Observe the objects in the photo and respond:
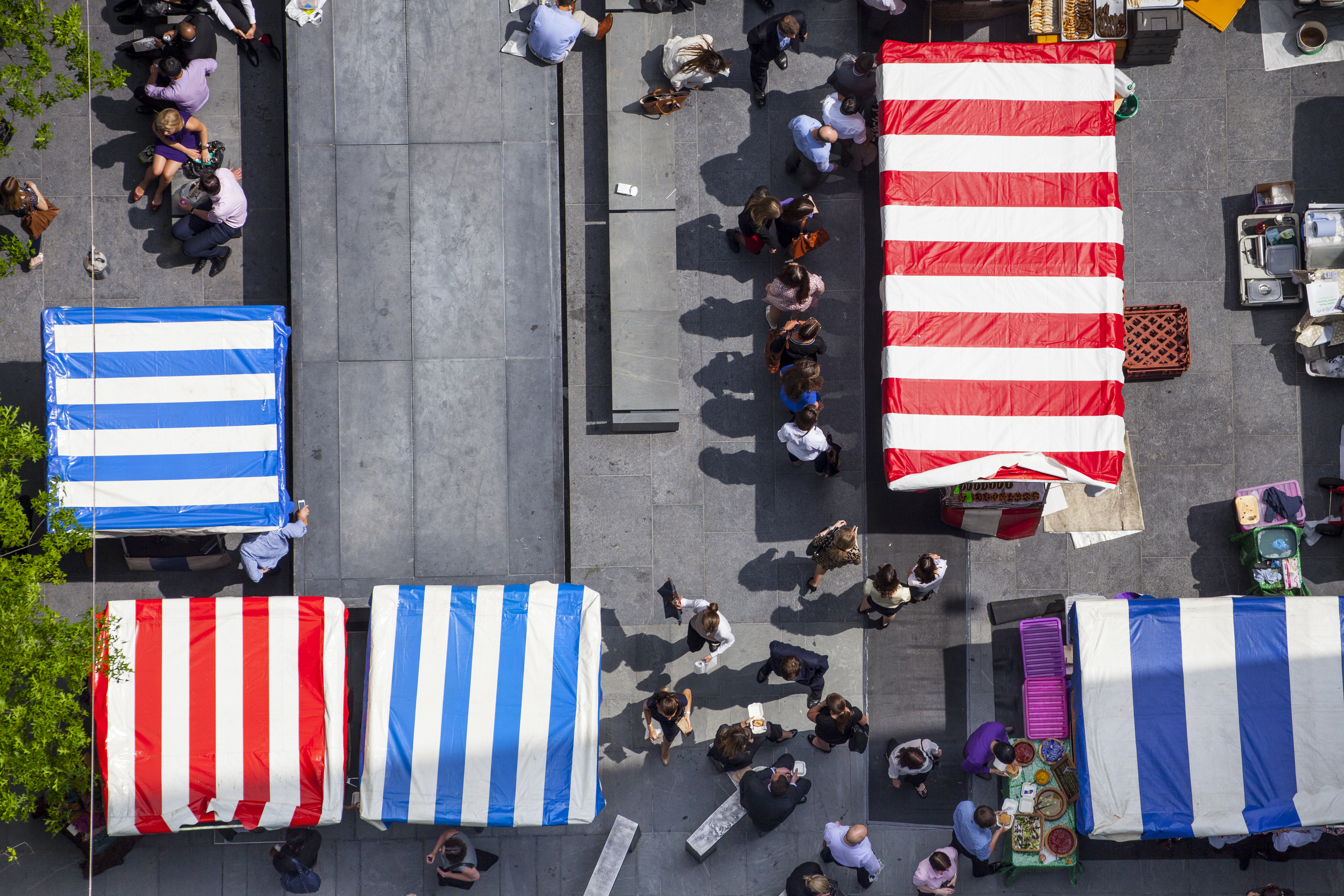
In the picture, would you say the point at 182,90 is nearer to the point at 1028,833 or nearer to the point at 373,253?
the point at 373,253

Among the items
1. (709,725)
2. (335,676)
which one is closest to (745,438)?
(709,725)

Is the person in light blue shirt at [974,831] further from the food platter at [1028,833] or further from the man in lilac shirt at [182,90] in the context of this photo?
the man in lilac shirt at [182,90]

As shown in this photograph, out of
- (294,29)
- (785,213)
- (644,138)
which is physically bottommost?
(785,213)

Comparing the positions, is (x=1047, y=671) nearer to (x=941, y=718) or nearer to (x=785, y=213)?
(x=941, y=718)

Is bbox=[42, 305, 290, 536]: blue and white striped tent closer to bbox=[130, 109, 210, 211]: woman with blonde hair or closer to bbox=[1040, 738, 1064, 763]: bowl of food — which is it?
bbox=[130, 109, 210, 211]: woman with blonde hair

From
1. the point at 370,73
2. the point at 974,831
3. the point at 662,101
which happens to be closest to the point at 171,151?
the point at 370,73

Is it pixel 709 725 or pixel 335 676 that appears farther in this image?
pixel 709 725

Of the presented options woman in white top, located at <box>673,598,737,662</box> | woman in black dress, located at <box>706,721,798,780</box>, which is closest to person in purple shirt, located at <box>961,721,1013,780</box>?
woman in black dress, located at <box>706,721,798,780</box>
